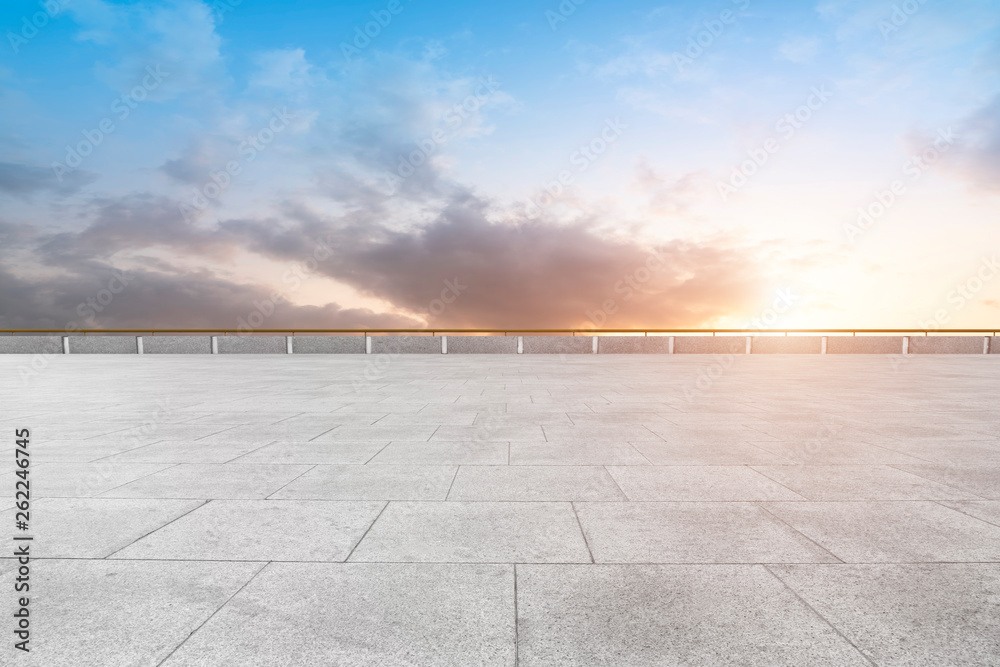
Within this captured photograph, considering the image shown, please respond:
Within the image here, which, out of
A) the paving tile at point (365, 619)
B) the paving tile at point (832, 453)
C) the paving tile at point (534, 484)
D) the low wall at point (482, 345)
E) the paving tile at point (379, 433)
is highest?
the low wall at point (482, 345)

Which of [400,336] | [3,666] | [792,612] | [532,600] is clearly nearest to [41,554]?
[3,666]

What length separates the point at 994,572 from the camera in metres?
3.37

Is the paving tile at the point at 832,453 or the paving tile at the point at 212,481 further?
the paving tile at the point at 832,453

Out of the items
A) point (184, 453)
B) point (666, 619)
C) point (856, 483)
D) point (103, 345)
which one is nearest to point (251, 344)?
point (103, 345)

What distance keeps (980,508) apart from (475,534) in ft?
13.4

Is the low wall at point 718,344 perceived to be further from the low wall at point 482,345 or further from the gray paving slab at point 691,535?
the gray paving slab at point 691,535

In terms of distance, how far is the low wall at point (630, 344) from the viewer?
31.7 m

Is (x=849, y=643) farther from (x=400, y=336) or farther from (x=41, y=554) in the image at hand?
(x=400, y=336)

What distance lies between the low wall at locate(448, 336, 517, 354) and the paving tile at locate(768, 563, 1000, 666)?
28.1 meters

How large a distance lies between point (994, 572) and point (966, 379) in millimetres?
16287

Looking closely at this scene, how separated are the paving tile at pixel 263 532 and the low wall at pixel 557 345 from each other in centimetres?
2690

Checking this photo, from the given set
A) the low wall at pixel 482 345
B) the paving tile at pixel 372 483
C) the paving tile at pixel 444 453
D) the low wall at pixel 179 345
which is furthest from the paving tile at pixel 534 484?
the low wall at pixel 179 345

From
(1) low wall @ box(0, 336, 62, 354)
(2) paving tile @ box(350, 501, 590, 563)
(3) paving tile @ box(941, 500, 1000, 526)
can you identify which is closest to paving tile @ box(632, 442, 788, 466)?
(3) paving tile @ box(941, 500, 1000, 526)

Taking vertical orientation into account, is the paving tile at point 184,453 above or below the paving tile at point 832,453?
above
